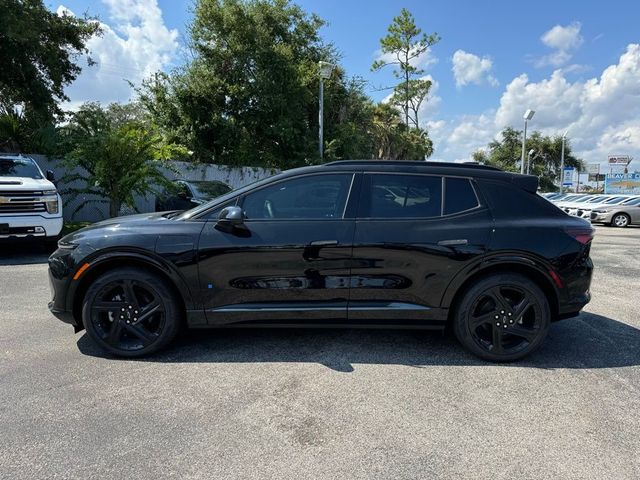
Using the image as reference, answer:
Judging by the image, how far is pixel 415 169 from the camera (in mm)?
4086

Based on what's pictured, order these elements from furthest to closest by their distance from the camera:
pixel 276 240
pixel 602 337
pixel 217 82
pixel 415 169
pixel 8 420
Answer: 1. pixel 217 82
2. pixel 602 337
3. pixel 415 169
4. pixel 276 240
5. pixel 8 420

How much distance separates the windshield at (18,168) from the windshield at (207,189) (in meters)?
3.57

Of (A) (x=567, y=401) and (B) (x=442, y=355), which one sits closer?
(A) (x=567, y=401)

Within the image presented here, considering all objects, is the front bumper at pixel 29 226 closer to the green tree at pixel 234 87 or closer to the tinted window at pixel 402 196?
the tinted window at pixel 402 196

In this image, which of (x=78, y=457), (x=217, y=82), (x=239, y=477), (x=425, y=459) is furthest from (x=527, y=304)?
(x=217, y=82)

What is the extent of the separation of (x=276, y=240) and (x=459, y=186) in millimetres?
1697

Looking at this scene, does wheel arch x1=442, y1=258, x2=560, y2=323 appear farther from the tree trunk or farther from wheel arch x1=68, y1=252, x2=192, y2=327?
the tree trunk

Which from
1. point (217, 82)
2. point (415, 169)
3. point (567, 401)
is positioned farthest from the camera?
point (217, 82)

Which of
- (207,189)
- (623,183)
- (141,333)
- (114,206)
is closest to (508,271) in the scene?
(141,333)

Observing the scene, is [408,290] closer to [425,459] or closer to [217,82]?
[425,459]

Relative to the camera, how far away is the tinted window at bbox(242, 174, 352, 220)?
13.0 ft

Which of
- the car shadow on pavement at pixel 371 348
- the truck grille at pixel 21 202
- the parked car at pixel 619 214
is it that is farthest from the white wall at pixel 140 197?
the parked car at pixel 619 214

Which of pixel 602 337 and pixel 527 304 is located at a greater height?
pixel 527 304

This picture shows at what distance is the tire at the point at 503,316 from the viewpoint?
153 inches
